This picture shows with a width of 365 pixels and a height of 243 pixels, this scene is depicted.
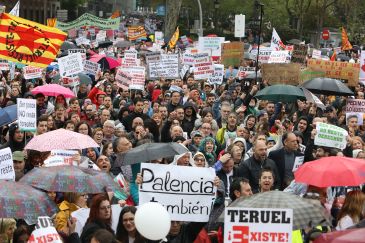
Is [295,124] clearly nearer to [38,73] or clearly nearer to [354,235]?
[38,73]

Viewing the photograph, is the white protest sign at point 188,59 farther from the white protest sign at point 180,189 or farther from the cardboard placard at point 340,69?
the white protest sign at point 180,189

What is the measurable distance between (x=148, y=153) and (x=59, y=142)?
4.07 ft

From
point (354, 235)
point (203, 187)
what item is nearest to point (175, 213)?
point (203, 187)

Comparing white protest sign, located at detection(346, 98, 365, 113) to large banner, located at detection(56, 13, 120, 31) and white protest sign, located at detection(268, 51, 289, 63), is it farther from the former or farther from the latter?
large banner, located at detection(56, 13, 120, 31)

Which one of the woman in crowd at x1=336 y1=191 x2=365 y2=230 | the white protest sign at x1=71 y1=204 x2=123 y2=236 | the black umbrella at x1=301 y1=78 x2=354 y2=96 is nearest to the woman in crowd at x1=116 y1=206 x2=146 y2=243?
the white protest sign at x1=71 y1=204 x2=123 y2=236

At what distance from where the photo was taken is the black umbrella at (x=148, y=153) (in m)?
10.6

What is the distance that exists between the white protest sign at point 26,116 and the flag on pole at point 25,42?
384 centimetres

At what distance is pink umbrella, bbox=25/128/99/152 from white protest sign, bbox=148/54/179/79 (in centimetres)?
1042

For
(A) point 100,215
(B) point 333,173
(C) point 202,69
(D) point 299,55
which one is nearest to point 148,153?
(B) point 333,173

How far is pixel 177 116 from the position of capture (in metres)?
15.0

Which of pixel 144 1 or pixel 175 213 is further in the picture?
pixel 144 1

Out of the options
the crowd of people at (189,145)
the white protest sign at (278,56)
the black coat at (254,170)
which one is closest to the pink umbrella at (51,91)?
the crowd of people at (189,145)

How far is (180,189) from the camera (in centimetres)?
898

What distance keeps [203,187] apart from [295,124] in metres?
6.69
